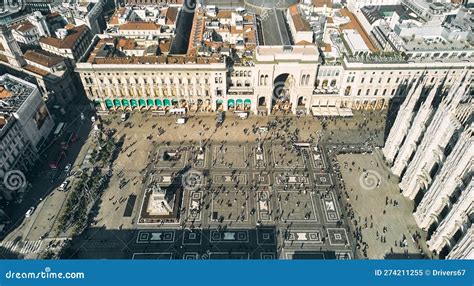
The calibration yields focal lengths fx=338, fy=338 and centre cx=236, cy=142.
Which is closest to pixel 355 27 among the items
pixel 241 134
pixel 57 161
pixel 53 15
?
pixel 241 134

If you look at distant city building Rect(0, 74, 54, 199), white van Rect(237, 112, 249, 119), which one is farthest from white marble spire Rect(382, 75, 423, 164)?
distant city building Rect(0, 74, 54, 199)

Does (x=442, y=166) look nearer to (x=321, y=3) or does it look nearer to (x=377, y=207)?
(x=377, y=207)

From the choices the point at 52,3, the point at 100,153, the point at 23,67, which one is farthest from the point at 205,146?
the point at 52,3

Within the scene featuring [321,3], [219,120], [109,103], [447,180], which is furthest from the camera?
[321,3]

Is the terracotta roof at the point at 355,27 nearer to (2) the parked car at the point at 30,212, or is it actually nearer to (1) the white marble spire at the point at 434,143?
(1) the white marble spire at the point at 434,143

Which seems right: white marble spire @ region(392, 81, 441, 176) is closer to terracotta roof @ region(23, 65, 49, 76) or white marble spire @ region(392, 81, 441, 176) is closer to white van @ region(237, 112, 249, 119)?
white van @ region(237, 112, 249, 119)
